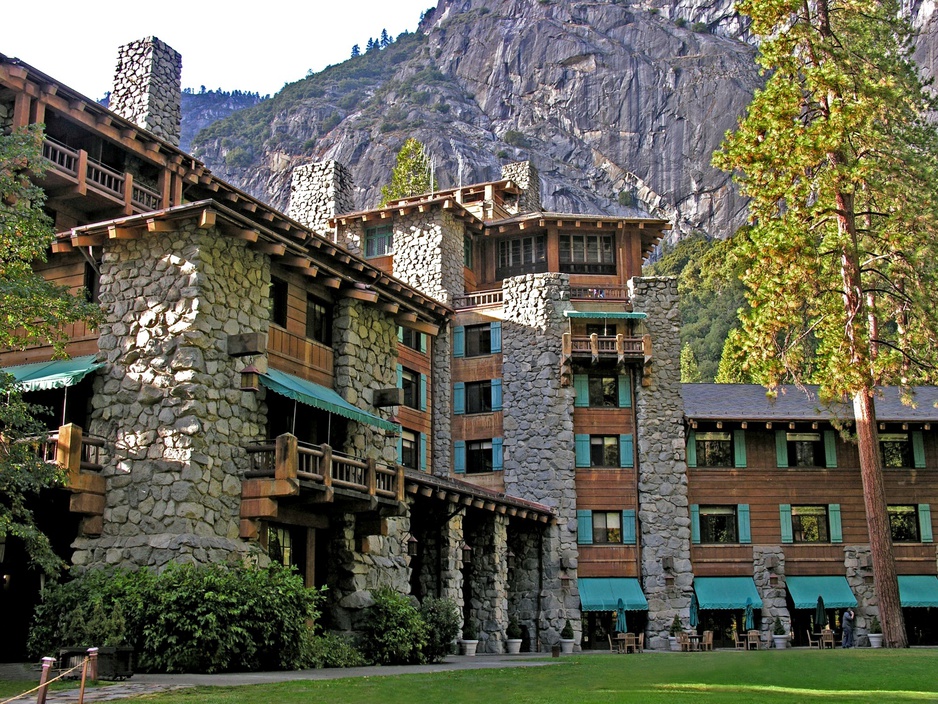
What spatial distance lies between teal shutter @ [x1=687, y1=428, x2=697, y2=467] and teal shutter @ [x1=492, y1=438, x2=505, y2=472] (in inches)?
322

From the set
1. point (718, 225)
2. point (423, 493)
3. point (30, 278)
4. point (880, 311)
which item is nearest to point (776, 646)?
point (880, 311)

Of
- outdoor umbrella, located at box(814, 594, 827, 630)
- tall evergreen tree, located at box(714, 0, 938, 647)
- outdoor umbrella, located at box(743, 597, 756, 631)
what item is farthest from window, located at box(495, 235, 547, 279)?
outdoor umbrella, located at box(814, 594, 827, 630)

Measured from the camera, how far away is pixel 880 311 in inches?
1401

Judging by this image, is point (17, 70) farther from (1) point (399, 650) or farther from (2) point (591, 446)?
(2) point (591, 446)

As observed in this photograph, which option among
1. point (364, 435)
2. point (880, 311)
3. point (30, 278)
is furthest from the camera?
point (880, 311)

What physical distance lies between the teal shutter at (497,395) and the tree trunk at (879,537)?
18.5m

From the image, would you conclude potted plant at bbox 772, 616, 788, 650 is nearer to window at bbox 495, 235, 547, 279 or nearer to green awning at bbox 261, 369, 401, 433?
window at bbox 495, 235, 547, 279

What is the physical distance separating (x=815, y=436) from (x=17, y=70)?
3572 cm

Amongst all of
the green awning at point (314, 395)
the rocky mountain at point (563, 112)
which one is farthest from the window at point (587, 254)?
the rocky mountain at point (563, 112)

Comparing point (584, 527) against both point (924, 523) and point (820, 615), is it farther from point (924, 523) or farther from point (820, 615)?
point (924, 523)

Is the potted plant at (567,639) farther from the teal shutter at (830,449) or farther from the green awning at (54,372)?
the green awning at (54,372)

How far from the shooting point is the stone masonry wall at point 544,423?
145 feet

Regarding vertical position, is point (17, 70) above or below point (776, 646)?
above

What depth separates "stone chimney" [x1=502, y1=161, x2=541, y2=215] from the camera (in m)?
59.2
